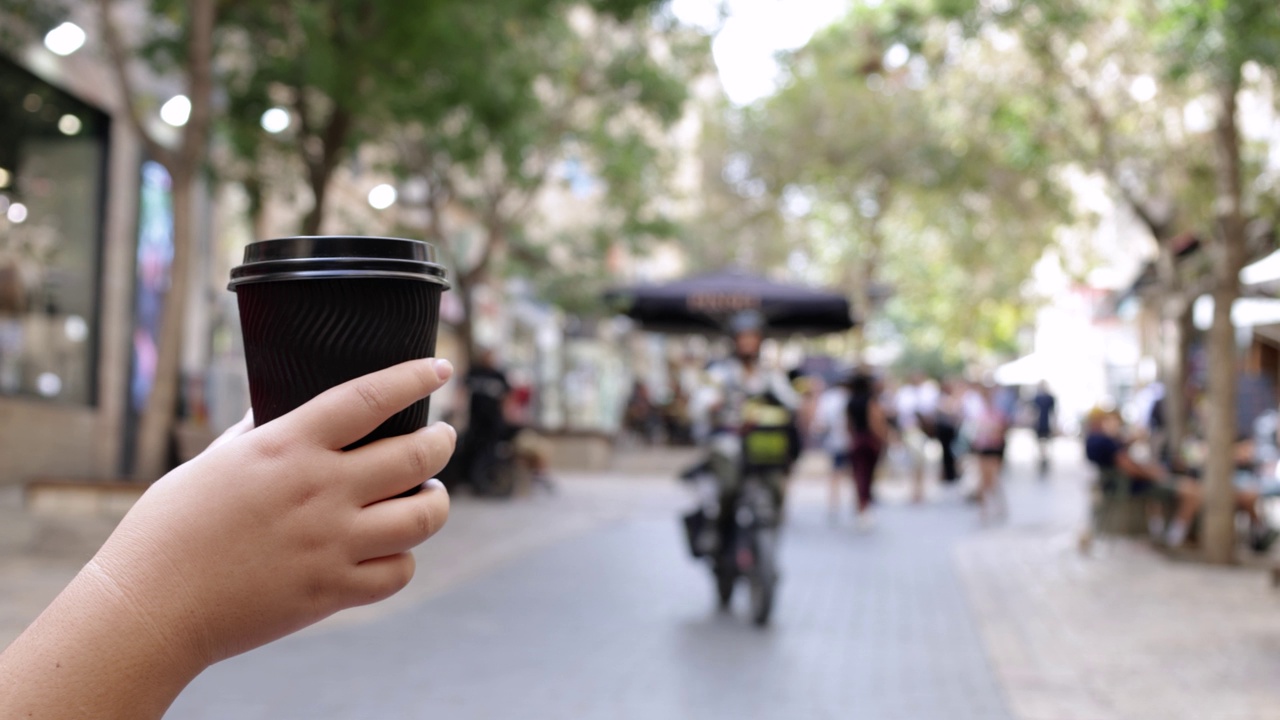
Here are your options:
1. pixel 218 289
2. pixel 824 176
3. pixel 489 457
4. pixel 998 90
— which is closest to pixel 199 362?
pixel 218 289

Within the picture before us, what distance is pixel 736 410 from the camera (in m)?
9.18

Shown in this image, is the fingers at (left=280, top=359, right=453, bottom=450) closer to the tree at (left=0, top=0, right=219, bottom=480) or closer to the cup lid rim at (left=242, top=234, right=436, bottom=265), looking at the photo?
the cup lid rim at (left=242, top=234, right=436, bottom=265)

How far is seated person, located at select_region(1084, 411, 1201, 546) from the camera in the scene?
12.6 meters

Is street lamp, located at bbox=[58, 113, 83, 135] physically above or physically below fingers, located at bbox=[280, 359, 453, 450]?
above

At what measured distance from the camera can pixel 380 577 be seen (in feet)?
3.76

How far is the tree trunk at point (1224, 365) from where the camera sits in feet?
37.8

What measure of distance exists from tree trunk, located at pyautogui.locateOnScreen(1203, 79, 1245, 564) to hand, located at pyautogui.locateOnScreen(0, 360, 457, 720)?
11642 mm

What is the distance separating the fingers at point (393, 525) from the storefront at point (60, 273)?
1328cm

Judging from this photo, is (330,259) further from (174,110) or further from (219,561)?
(174,110)

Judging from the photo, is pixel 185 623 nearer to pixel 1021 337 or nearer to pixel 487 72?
pixel 487 72

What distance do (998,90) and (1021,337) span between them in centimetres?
6770

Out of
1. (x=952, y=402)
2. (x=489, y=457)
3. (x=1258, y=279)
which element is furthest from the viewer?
(x=952, y=402)

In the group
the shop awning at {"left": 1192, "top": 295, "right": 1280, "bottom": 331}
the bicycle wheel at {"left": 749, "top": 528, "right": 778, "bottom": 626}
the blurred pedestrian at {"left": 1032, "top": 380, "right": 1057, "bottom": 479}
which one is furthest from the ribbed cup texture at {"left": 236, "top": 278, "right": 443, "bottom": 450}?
the blurred pedestrian at {"left": 1032, "top": 380, "right": 1057, "bottom": 479}

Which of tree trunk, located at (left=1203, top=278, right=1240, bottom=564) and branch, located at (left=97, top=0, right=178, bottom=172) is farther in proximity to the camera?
tree trunk, located at (left=1203, top=278, right=1240, bottom=564)
